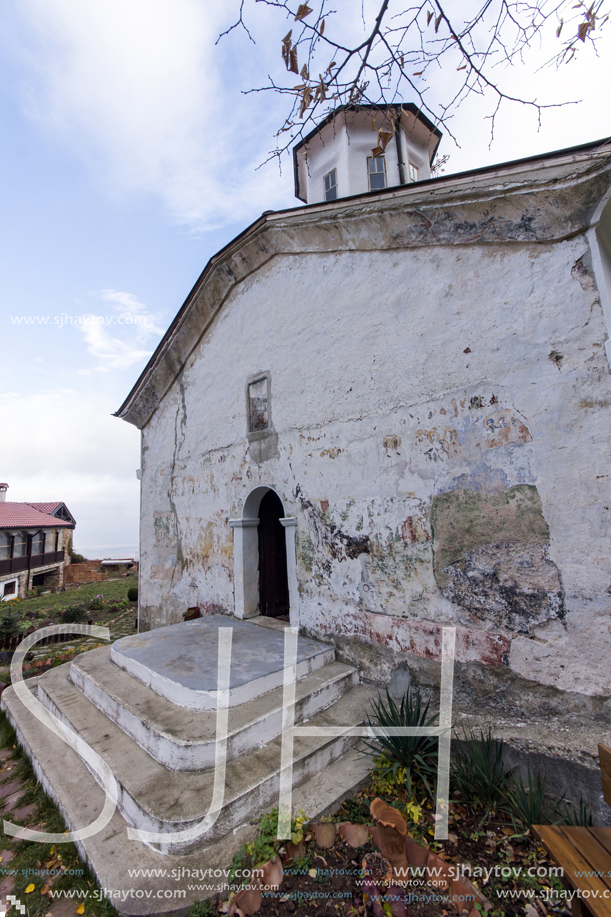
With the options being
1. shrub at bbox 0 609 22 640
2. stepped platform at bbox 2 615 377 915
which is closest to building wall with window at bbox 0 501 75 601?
shrub at bbox 0 609 22 640

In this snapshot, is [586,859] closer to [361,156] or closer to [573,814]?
[573,814]

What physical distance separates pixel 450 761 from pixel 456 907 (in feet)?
3.71

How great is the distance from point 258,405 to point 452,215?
337cm

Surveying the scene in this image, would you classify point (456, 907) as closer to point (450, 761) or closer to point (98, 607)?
point (450, 761)

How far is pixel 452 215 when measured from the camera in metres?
3.86

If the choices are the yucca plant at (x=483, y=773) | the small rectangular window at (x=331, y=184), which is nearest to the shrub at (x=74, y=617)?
the yucca plant at (x=483, y=773)

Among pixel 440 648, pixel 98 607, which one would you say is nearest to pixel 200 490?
pixel 440 648

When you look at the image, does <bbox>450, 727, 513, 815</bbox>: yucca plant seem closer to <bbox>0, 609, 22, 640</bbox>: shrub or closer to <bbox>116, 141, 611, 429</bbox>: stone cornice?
<bbox>116, 141, 611, 429</bbox>: stone cornice

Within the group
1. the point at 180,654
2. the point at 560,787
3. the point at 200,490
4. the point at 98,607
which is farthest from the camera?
the point at 98,607

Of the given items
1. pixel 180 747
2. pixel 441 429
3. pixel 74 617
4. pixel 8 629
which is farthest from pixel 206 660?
pixel 74 617

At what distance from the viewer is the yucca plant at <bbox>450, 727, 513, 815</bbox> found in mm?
2834

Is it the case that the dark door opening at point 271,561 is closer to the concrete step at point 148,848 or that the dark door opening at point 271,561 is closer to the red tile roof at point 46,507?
the concrete step at point 148,848

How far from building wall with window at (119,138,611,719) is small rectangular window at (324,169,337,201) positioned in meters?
7.05

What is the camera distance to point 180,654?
4.40 m
